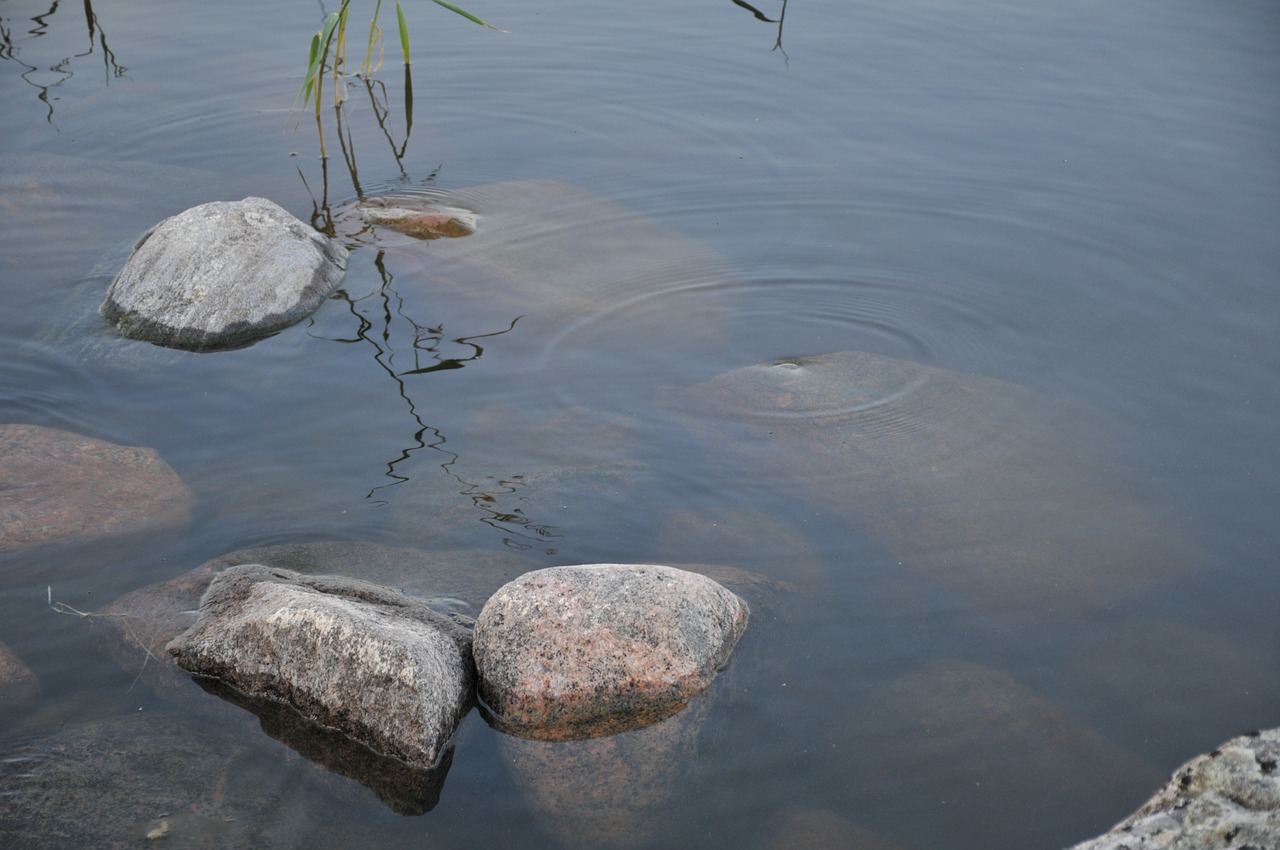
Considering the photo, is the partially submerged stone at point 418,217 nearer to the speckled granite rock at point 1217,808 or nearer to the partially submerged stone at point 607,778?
the partially submerged stone at point 607,778

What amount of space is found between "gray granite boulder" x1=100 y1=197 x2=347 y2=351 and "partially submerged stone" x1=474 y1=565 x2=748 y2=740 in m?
2.99

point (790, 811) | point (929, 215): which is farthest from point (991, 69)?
point (790, 811)

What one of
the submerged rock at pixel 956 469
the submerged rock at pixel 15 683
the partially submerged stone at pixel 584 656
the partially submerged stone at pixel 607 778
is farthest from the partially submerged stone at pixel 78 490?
the submerged rock at pixel 956 469

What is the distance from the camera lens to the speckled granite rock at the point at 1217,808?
2.26m

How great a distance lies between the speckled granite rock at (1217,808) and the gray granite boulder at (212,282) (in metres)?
4.91

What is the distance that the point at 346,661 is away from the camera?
3387 mm

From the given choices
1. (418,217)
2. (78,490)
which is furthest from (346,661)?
(418,217)

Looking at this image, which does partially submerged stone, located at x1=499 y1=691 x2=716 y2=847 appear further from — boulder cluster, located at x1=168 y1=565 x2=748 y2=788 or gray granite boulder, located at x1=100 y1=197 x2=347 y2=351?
gray granite boulder, located at x1=100 y1=197 x2=347 y2=351

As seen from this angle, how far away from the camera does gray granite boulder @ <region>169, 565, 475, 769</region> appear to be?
11.0ft

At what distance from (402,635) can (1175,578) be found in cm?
309

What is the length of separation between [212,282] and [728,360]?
286cm

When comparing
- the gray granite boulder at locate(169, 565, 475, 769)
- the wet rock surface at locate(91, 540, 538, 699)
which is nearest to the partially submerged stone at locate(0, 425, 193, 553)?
the wet rock surface at locate(91, 540, 538, 699)

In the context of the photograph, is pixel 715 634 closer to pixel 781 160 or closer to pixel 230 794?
pixel 230 794

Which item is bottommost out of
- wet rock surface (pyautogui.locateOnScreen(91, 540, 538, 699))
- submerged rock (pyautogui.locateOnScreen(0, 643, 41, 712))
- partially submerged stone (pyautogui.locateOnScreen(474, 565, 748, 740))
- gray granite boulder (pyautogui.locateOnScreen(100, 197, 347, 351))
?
submerged rock (pyautogui.locateOnScreen(0, 643, 41, 712))
